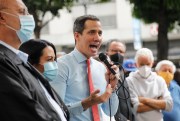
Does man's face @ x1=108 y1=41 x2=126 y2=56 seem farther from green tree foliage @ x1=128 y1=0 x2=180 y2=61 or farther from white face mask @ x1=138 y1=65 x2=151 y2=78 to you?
green tree foliage @ x1=128 y1=0 x2=180 y2=61

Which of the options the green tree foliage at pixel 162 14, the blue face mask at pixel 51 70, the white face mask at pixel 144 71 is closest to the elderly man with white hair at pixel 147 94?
the white face mask at pixel 144 71

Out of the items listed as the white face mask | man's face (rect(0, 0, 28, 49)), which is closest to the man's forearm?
the white face mask

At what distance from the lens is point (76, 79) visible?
3.54 metres

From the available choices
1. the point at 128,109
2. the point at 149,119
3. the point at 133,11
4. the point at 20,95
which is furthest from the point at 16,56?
the point at 133,11

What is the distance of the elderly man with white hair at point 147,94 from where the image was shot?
5367 millimetres

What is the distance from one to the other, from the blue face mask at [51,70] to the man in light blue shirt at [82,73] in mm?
46

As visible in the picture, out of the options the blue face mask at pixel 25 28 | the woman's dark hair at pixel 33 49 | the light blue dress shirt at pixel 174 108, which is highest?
the blue face mask at pixel 25 28

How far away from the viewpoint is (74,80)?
11.6 feet

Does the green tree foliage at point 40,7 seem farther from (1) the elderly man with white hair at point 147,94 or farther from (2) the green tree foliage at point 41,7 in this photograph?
(1) the elderly man with white hair at point 147,94

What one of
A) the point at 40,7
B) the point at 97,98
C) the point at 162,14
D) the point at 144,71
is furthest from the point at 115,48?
the point at 162,14

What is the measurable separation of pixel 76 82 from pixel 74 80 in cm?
3

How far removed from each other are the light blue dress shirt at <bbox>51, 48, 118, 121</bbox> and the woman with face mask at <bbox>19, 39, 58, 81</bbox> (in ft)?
0.30

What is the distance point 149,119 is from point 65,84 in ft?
7.46

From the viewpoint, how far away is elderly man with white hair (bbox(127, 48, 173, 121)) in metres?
5.37
